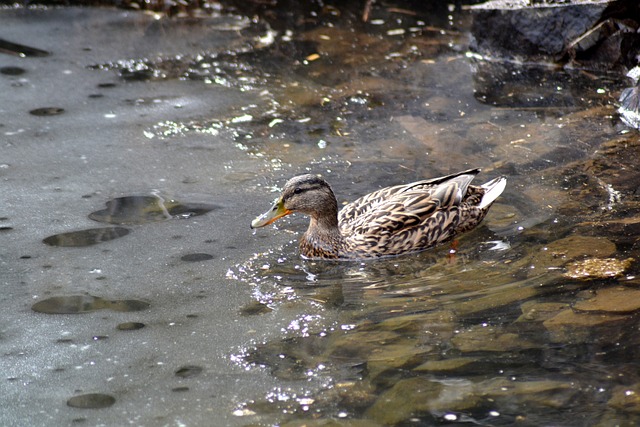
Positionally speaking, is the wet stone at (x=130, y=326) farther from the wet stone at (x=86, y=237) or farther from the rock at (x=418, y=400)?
the rock at (x=418, y=400)

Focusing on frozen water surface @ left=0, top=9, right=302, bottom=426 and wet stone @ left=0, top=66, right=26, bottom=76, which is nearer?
frozen water surface @ left=0, top=9, right=302, bottom=426

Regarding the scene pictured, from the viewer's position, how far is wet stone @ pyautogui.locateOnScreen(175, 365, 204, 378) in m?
4.97

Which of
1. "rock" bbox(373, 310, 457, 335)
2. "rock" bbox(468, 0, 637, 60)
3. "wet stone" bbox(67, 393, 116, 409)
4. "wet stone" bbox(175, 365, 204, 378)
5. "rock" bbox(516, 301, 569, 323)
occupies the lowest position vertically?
"wet stone" bbox(67, 393, 116, 409)

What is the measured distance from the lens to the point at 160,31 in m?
11.6

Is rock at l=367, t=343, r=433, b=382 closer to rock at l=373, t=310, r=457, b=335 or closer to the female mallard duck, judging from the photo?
rock at l=373, t=310, r=457, b=335

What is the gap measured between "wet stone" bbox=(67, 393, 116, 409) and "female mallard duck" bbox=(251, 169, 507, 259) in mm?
1990

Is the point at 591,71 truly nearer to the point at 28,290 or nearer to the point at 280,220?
the point at 280,220

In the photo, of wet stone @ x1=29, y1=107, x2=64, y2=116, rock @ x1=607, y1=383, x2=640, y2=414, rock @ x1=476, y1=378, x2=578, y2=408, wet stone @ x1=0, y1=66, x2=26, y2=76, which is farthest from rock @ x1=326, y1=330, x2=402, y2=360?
wet stone @ x1=0, y1=66, x2=26, y2=76

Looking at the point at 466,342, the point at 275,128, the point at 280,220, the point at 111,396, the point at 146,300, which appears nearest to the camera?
the point at 111,396

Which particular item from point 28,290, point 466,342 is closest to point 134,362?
point 28,290

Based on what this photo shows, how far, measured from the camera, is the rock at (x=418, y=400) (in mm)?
4500

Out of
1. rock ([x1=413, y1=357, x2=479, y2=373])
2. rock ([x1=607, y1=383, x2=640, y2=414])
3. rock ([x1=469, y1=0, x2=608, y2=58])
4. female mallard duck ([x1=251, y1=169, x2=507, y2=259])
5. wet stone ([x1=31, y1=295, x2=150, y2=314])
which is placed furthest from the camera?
rock ([x1=469, y1=0, x2=608, y2=58])

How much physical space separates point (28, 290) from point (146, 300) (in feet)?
2.55

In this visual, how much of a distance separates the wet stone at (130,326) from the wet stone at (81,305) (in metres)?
0.19
